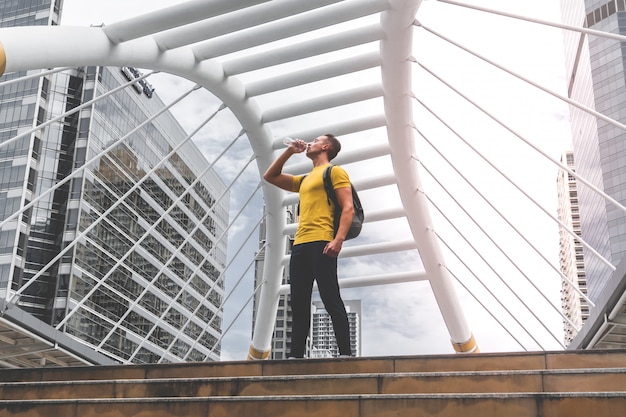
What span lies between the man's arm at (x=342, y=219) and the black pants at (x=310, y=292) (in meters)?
0.15

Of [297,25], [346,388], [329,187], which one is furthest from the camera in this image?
[297,25]

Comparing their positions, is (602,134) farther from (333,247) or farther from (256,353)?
(333,247)

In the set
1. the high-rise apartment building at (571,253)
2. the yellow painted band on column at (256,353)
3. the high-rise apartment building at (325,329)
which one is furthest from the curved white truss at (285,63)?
the high-rise apartment building at (325,329)

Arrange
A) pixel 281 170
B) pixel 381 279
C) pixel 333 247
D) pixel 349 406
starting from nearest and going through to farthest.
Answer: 1. pixel 349 406
2. pixel 333 247
3. pixel 281 170
4. pixel 381 279

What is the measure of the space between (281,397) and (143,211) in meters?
69.7

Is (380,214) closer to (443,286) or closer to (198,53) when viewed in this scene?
(443,286)

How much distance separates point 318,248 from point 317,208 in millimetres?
384

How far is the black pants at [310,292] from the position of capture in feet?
21.4

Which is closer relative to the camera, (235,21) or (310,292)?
(310,292)

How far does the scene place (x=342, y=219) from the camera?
21.7 feet

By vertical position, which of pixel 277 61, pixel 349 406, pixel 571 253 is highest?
pixel 571 253

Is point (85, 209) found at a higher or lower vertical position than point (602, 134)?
lower

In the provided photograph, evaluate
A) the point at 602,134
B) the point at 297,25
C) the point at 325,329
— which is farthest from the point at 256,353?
the point at 325,329

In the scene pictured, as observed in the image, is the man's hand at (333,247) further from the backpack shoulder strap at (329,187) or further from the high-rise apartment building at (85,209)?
the high-rise apartment building at (85,209)
